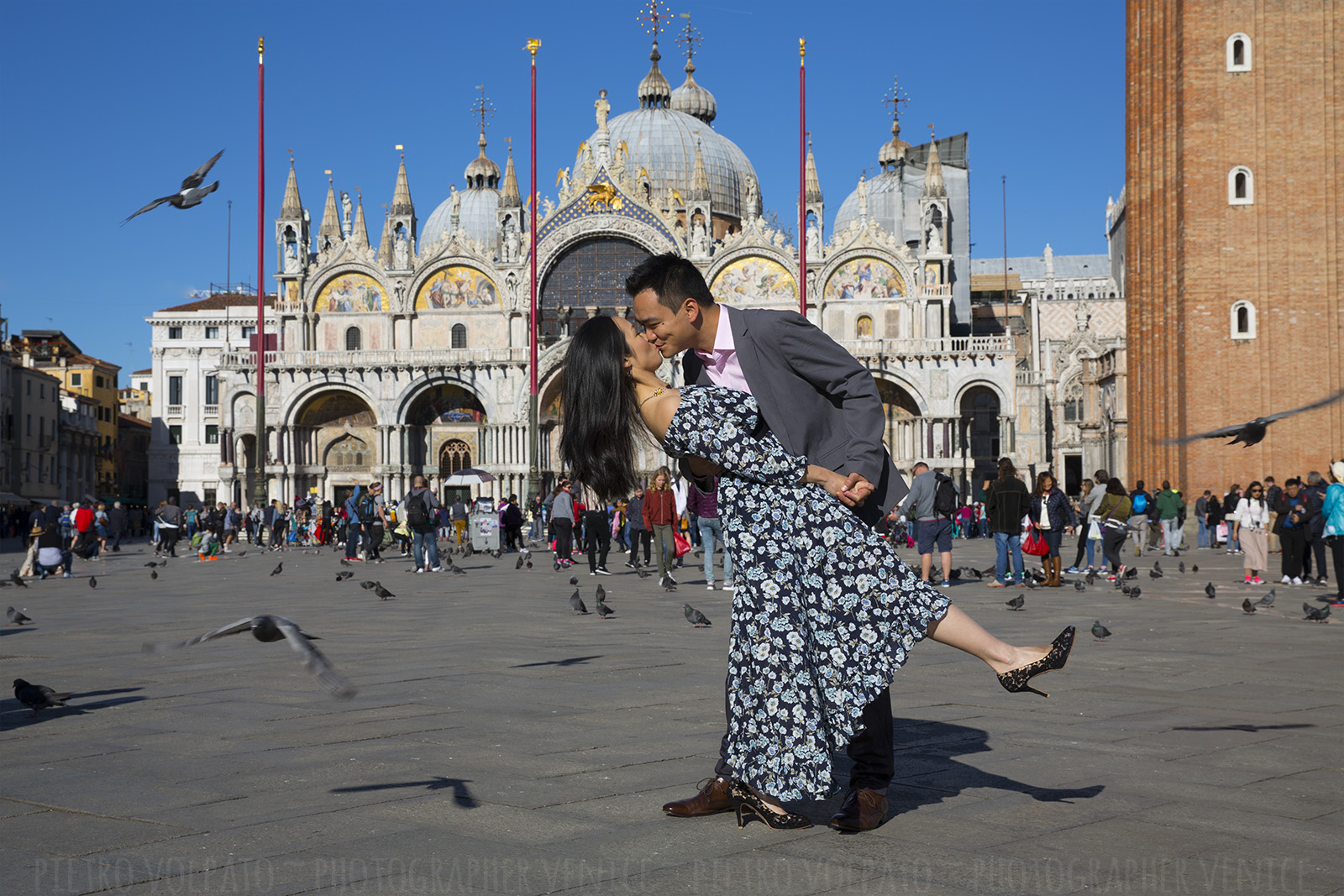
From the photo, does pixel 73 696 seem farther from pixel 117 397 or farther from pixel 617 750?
pixel 117 397

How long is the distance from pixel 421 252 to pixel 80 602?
33505 mm

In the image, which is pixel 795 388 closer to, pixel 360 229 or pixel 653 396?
pixel 653 396

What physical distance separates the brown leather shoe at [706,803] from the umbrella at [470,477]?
29.3 meters

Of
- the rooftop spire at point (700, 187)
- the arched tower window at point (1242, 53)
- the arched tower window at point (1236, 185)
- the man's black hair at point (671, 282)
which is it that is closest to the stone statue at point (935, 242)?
the rooftop spire at point (700, 187)

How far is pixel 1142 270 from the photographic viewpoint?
2795 cm

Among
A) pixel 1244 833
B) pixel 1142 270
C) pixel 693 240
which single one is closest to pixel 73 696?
pixel 1244 833

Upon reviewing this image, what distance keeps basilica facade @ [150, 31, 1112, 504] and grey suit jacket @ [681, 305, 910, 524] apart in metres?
37.2

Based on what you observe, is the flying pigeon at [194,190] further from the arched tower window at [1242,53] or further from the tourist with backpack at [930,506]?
the arched tower window at [1242,53]

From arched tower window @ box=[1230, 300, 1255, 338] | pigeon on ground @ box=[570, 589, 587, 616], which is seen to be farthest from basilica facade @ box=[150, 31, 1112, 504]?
pigeon on ground @ box=[570, 589, 587, 616]

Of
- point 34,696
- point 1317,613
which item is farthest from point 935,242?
point 34,696

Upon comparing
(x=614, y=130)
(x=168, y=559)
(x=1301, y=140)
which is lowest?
(x=168, y=559)

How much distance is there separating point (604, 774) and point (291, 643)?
3.68 feet

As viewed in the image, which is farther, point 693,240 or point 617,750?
point 693,240

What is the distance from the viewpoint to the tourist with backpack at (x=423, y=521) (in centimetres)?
1725
